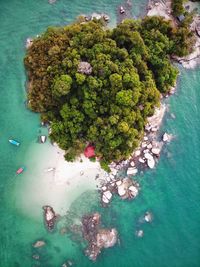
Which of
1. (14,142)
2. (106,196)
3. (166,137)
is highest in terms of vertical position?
(166,137)

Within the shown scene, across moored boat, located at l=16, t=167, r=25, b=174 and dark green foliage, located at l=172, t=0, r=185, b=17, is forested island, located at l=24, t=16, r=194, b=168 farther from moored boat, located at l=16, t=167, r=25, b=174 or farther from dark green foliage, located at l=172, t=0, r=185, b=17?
dark green foliage, located at l=172, t=0, r=185, b=17

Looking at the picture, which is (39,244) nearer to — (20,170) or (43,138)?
(20,170)

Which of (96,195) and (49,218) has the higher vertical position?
(96,195)

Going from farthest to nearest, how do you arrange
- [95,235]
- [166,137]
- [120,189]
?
[166,137] → [120,189] → [95,235]

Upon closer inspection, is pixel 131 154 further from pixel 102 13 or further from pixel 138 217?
pixel 102 13

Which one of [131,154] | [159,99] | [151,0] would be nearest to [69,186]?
[131,154]

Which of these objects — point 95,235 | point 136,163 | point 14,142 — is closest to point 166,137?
point 136,163

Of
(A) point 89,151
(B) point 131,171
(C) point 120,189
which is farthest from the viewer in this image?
(B) point 131,171

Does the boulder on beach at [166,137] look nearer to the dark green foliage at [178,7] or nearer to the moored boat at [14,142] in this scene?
the dark green foliage at [178,7]
